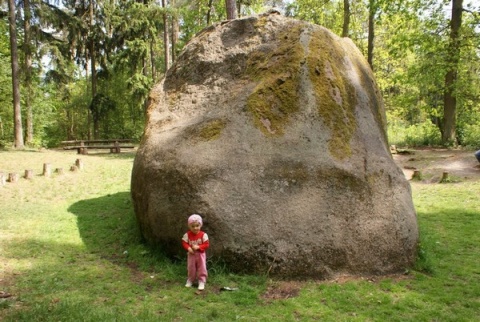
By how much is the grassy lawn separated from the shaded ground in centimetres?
461

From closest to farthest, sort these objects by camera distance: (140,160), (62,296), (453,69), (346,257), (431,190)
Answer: (62,296) → (346,257) → (140,160) → (431,190) → (453,69)

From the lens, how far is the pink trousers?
5.62m

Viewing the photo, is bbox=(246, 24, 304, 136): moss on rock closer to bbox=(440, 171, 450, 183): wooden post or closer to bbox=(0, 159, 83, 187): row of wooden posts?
bbox=(440, 171, 450, 183): wooden post

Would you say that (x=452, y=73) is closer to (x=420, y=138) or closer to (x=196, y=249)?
(x=420, y=138)

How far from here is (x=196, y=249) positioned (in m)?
5.58

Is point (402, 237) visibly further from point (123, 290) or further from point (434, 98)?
point (434, 98)

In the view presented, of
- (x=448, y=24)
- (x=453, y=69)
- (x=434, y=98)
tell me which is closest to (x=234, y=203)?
(x=453, y=69)

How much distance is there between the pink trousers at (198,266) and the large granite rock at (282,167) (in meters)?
0.40

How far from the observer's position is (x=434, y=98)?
28.9 meters

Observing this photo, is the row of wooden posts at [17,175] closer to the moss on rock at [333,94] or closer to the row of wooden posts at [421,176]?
the moss on rock at [333,94]

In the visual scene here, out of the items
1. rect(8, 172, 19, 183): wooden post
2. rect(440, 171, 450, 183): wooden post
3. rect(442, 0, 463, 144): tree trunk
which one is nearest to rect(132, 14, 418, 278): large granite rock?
rect(440, 171, 450, 183): wooden post

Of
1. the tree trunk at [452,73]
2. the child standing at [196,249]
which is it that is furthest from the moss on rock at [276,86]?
the tree trunk at [452,73]

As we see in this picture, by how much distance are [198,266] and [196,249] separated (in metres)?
0.27

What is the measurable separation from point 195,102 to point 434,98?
26282mm
